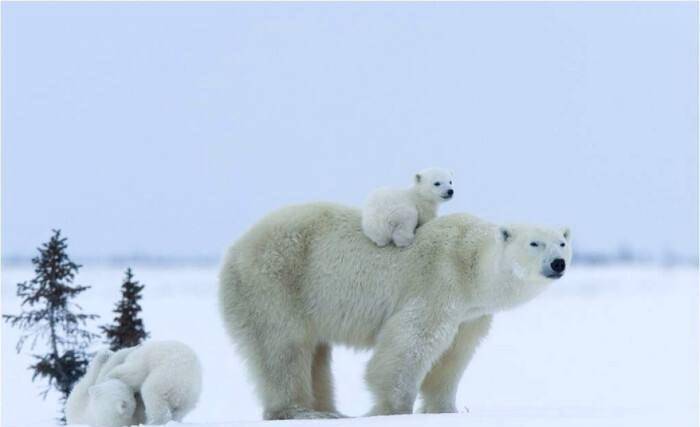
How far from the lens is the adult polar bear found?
301 inches

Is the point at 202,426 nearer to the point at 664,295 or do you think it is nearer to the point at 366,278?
the point at 366,278

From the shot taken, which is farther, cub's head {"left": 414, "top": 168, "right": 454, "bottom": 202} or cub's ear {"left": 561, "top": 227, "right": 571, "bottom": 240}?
cub's head {"left": 414, "top": 168, "right": 454, "bottom": 202}

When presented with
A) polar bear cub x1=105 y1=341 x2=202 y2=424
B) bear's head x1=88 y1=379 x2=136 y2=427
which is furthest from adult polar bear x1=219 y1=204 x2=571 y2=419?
bear's head x1=88 y1=379 x2=136 y2=427

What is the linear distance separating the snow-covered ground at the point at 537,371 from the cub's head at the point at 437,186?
1.23 meters

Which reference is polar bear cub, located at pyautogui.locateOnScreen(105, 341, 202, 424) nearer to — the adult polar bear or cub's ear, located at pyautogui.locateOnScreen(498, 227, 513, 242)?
the adult polar bear

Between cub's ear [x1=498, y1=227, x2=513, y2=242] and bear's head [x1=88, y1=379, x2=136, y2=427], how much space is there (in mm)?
2837

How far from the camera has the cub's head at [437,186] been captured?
8.26m

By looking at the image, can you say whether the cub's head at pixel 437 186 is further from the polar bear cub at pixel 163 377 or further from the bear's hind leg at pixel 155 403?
the bear's hind leg at pixel 155 403

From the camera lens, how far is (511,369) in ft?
59.1

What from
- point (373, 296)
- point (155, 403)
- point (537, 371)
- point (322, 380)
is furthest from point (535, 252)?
point (537, 371)

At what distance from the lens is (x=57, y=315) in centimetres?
1072

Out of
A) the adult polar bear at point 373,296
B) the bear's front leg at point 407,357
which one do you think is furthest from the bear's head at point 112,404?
the bear's front leg at point 407,357

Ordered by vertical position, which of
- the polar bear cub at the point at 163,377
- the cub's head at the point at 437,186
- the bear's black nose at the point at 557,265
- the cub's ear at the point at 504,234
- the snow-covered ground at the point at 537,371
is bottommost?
the snow-covered ground at the point at 537,371

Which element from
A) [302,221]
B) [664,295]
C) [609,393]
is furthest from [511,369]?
[664,295]
